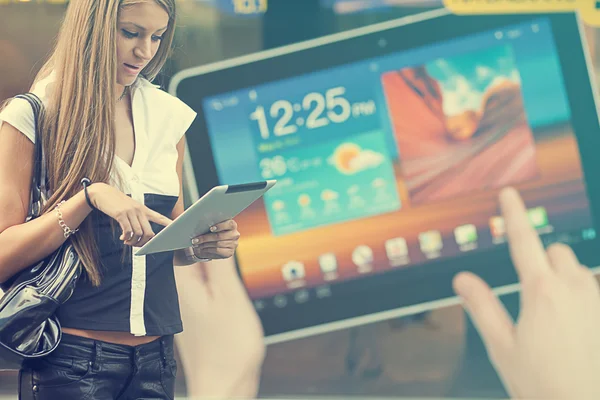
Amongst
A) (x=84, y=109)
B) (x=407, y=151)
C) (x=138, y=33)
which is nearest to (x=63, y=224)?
(x=84, y=109)

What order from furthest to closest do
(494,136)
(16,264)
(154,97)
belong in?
(494,136), (154,97), (16,264)

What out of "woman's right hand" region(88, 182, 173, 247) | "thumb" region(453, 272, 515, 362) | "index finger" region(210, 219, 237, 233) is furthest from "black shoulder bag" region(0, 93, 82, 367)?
"thumb" region(453, 272, 515, 362)

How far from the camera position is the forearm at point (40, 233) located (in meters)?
1.18

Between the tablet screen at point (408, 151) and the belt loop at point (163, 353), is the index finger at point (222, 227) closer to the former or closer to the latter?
the belt loop at point (163, 353)

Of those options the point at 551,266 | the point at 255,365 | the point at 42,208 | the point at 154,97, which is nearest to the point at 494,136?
the point at 551,266

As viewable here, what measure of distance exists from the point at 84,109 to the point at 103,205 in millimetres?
186

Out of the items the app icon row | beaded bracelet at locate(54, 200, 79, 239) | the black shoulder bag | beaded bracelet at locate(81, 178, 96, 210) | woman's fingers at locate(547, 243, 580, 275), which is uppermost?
beaded bracelet at locate(81, 178, 96, 210)

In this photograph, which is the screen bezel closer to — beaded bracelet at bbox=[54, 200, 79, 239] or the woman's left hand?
the woman's left hand

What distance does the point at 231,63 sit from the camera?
269cm

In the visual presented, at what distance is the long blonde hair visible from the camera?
1.23 m

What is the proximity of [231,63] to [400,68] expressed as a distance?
57cm

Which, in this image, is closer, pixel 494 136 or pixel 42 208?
pixel 42 208

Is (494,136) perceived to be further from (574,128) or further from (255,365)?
(255,365)

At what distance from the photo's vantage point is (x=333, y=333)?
2.71 metres
